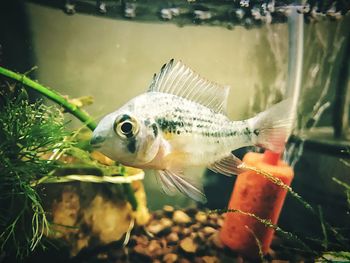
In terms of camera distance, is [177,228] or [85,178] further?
[177,228]

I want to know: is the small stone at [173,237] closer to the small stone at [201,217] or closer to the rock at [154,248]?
the rock at [154,248]

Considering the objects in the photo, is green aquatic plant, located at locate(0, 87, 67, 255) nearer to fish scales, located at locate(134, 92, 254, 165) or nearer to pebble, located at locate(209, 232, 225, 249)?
fish scales, located at locate(134, 92, 254, 165)

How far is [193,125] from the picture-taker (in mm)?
1509

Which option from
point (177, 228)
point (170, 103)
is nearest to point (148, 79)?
point (177, 228)

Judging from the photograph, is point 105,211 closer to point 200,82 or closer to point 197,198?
point 197,198

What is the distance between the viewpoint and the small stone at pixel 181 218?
9.36 ft

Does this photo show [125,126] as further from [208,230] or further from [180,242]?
[208,230]

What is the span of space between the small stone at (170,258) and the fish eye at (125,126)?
4.55 ft

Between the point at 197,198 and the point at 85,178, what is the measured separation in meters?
1.23

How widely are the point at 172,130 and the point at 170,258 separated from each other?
1.33m

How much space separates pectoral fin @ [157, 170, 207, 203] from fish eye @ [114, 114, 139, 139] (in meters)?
0.27

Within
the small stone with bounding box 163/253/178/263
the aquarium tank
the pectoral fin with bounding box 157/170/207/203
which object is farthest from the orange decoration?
the pectoral fin with bounding box 157/170/207/203

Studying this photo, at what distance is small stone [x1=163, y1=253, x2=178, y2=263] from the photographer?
7.54 ft

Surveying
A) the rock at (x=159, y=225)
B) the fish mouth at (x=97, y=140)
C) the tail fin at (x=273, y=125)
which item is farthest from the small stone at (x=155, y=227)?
the fish mouth at (x=97, y=140)
